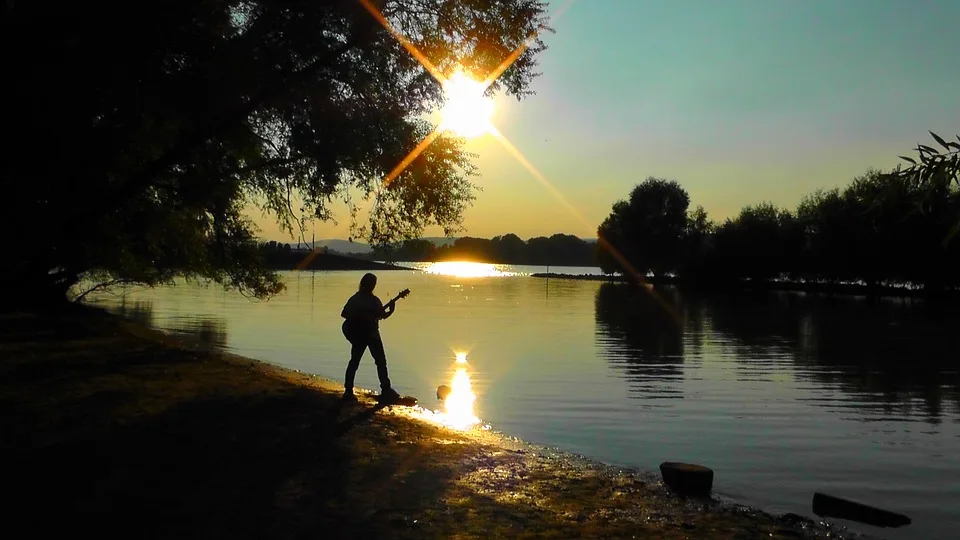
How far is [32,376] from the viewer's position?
1502 centimetres

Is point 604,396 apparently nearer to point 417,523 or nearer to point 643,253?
point 417,523

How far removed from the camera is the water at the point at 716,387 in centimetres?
1351

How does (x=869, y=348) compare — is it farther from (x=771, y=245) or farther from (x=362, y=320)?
(x=771, y=245)

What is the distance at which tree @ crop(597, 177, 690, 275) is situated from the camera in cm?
12769

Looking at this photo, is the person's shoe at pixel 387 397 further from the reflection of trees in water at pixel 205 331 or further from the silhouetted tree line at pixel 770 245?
the silhouetted tree line at pixel 770 245

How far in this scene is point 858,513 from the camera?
34.0 feet

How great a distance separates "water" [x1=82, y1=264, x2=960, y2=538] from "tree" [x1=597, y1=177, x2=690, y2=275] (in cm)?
7515

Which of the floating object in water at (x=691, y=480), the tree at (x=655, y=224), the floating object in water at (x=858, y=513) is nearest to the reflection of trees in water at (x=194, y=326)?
the floating object in water at (x=691, y=480)

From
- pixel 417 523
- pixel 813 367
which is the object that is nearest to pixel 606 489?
pixel 417 523

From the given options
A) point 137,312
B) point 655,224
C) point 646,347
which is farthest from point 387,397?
point 655,224

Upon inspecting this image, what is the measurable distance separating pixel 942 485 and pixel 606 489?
631cm

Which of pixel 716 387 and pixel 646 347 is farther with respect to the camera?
pixel 646 347

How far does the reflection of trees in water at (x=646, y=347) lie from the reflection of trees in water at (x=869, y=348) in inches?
123

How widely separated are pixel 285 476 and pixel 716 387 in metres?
17.1
